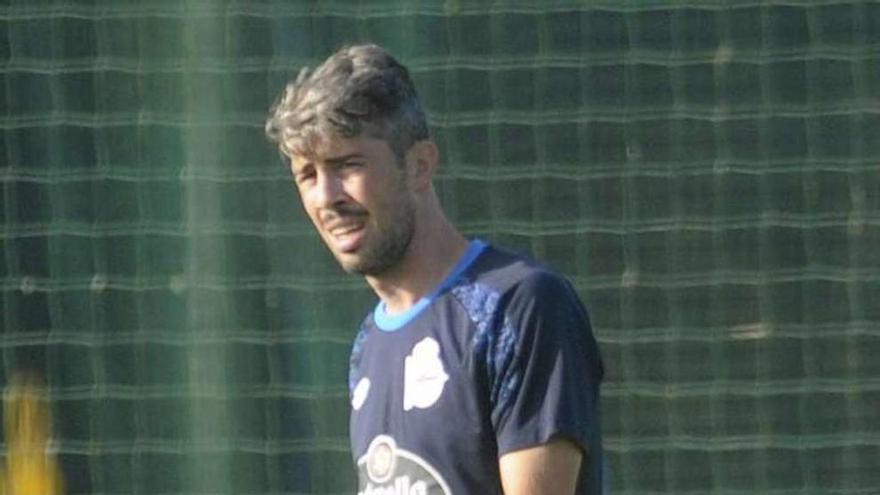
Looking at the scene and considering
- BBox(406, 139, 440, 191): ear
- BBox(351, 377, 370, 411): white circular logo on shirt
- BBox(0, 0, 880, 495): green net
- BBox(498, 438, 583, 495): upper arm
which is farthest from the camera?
BBox(0, 0, 880, 495): green net

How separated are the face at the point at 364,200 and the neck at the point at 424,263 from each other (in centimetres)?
2

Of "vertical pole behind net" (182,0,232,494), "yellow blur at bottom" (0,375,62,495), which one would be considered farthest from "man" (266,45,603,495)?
"yellow blur at bottom" (0,375,62,495)

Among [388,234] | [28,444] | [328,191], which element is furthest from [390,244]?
[28,444]

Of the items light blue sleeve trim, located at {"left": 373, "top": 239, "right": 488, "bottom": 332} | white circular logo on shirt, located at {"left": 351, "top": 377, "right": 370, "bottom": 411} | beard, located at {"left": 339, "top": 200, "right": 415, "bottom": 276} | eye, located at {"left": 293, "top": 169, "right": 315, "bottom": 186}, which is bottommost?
white circular logo on shirt, located at {"left": 351, "top": 377, "right": 370, "bottom": 411}

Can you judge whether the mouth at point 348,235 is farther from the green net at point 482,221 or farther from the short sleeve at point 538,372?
the green net at point 482,221

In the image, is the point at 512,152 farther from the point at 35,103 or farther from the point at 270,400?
the point at 35,103

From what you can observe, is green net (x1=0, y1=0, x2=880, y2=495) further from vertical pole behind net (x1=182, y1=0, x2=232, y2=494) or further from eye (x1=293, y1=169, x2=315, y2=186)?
eye (x1=293, y1=169, x2=315, y2=186)

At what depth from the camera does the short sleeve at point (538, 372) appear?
3623mm

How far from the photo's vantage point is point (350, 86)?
376 cm

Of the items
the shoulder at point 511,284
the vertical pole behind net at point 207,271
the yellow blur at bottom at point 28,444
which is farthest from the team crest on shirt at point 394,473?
the yellow blur at bottom at point 28,444

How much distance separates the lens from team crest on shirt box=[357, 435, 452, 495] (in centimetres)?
374

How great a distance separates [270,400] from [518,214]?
0.87m

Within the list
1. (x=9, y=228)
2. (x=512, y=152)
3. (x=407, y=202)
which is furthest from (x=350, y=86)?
(x=9, y=228)

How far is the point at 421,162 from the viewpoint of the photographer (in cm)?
386
